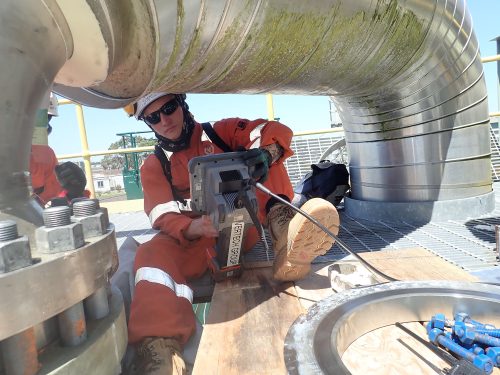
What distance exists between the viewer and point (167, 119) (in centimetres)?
194

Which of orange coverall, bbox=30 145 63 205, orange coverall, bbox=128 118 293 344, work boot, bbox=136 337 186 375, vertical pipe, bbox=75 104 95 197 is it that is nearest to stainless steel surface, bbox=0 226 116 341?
work boot, bbox=136 337 186 375

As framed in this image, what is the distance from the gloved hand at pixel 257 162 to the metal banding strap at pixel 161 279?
527mm

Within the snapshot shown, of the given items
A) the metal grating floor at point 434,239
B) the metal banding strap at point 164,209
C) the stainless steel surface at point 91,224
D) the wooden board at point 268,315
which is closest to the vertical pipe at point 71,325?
the stainless steel surface at point 91,224

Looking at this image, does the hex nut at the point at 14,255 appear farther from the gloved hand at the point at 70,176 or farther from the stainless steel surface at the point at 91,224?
the gloved hand at the point at 70,176

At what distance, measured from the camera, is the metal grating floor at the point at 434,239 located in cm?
166

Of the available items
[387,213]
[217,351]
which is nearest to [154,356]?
[217,351]

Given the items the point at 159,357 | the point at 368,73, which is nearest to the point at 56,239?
the point at 159,357

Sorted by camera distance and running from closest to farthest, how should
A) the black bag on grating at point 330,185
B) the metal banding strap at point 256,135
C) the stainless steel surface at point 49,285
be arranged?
the stainless steel surface at point 49,285, the metal banding strap at point 256,135, the black bag on grating at point 330,185

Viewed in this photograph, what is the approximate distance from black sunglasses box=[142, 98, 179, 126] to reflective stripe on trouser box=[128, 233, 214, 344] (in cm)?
60

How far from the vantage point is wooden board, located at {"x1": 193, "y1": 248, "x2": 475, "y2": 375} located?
0.99 m

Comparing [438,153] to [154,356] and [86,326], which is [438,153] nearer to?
[154,356]

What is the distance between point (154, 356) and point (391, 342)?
710 millimetres

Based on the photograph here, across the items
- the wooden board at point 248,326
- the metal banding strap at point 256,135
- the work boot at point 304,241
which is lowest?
the wooden board at point 248,326

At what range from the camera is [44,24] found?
0.73m
